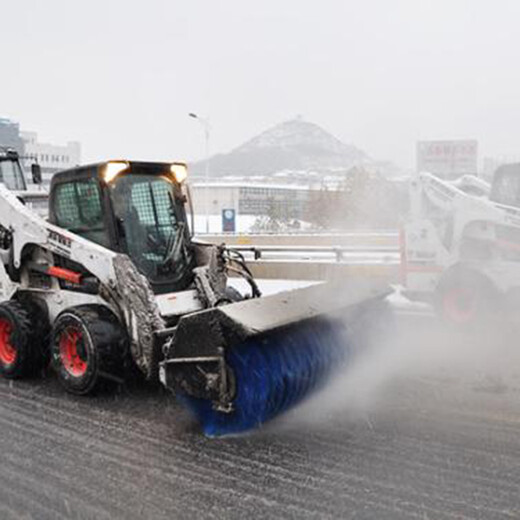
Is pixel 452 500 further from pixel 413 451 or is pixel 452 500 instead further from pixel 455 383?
pixel 455 383

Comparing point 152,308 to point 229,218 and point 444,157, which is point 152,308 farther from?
point 229,218

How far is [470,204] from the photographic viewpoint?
9.03 m

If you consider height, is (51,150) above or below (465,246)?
above

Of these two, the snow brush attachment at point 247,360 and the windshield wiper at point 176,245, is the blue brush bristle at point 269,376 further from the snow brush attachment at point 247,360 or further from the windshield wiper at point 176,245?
the windshield wiper at point 176,245

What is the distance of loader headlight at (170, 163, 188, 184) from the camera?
652 cm

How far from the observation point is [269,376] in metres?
4.76

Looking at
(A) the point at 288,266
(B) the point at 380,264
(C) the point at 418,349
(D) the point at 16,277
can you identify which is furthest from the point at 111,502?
(A) the point at 288,266

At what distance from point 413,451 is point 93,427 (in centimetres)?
240

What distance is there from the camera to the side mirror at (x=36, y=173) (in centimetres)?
816

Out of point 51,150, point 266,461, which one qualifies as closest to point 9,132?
point 51,150

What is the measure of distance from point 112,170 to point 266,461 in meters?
3.04

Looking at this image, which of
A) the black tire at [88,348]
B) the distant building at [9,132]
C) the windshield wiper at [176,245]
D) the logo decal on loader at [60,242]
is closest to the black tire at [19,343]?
the black tire at [88,348]

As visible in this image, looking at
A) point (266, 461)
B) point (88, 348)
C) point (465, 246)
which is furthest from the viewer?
point (465, 246)

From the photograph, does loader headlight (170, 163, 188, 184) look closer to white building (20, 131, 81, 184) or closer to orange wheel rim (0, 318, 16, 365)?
orange wheel rim (0, 318, 16, 365)
